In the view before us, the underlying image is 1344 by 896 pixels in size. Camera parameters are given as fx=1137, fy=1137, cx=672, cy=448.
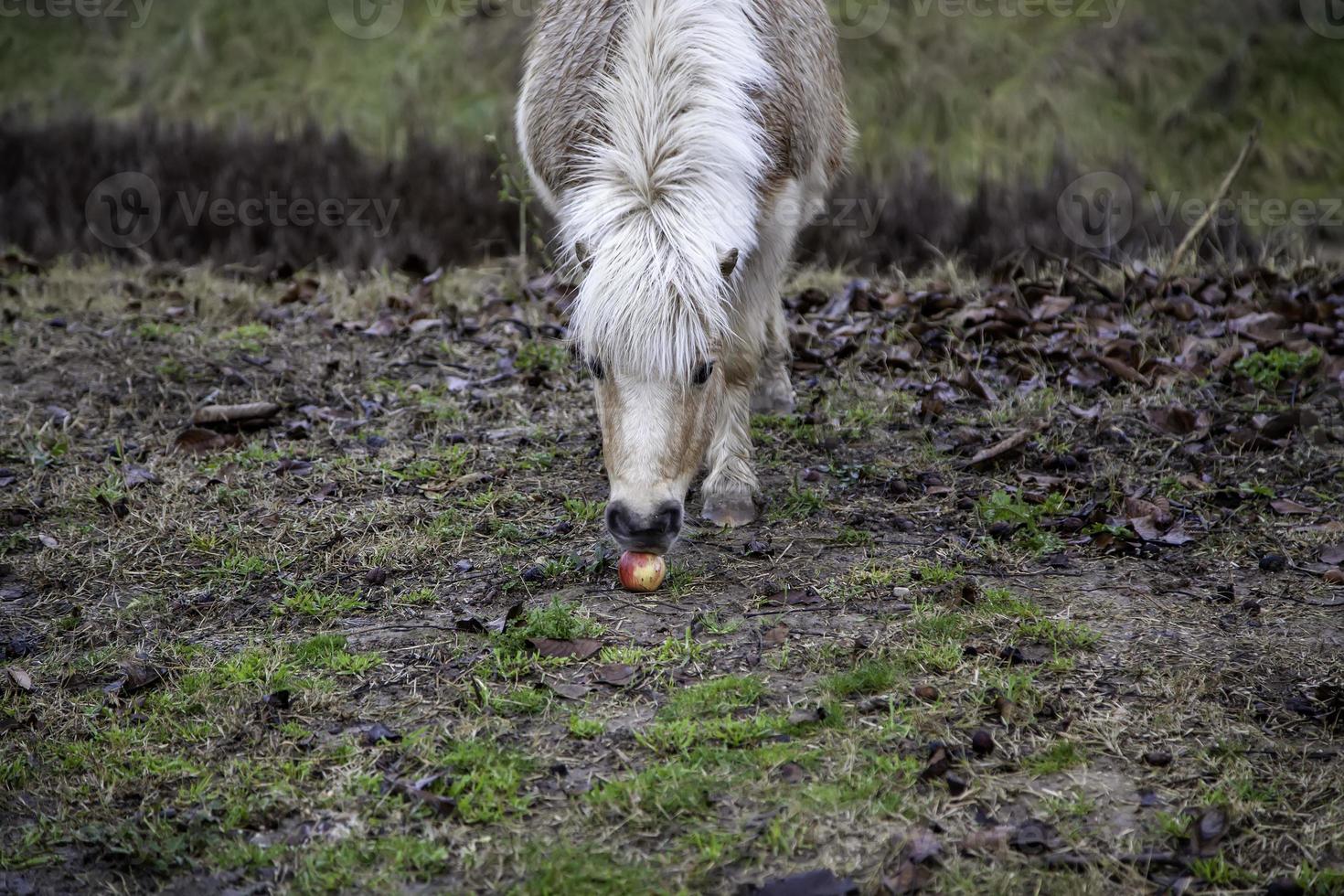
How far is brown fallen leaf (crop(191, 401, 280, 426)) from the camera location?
15.9 feet

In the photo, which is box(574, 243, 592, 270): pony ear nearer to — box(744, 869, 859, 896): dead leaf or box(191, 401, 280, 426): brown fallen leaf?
box(744, 869, 859, 896): dead leaf

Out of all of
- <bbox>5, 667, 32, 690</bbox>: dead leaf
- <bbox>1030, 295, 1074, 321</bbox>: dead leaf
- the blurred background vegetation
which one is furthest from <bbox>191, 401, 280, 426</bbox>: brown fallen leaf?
the blurred background vegetation

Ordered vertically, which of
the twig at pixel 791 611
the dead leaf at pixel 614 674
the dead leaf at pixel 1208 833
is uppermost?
the dead leaf at pixel 1208 833

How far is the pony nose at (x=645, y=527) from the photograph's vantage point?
3.22 m

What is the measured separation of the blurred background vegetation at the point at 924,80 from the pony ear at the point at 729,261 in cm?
712

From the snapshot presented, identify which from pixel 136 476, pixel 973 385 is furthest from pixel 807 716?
pixel 136 476

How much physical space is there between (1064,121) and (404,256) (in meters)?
6.81

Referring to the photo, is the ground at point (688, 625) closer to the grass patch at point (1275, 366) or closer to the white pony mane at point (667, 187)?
the grass patch at point (1275, 366)

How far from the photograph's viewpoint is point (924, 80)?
11656 millimetres

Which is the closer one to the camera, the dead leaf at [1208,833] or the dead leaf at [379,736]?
the dead leaf at [1208,833]

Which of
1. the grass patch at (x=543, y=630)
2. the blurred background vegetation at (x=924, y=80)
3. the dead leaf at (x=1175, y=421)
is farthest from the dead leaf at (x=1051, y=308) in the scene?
the blurred background vegetation at (x=924, y=80)

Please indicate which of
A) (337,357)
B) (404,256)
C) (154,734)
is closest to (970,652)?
(154,734)

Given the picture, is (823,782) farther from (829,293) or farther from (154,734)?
(829,293)

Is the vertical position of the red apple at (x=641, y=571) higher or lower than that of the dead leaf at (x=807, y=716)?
higher
